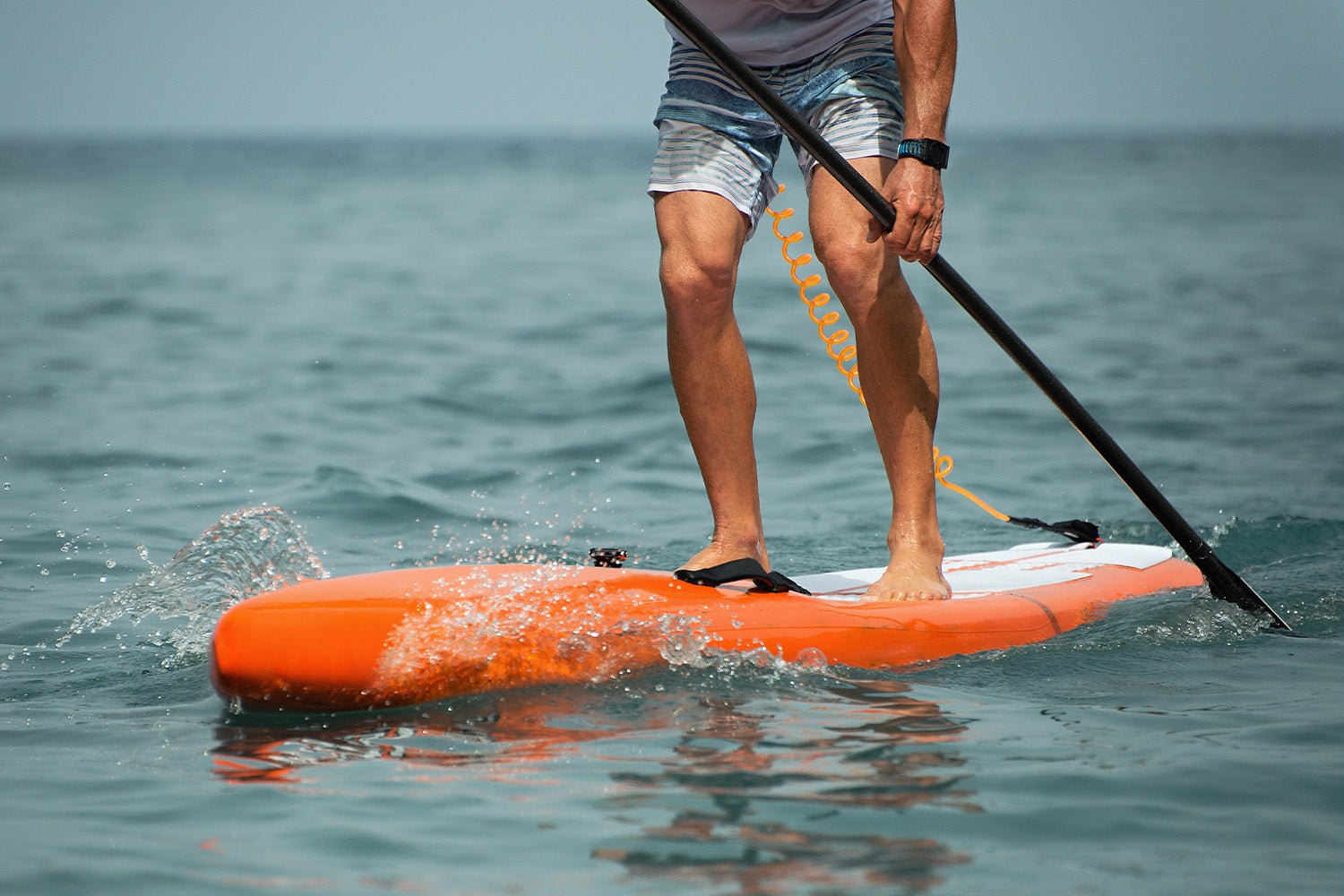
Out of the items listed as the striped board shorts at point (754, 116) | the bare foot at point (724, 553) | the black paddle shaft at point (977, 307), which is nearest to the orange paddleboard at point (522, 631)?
the bare foot at point (724, 553)

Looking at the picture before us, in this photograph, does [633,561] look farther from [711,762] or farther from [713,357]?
[711,762]

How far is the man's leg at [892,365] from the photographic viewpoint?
294cm

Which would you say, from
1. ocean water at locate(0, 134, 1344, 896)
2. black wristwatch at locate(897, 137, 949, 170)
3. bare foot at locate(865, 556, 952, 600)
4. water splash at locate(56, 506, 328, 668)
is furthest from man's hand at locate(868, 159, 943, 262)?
water splash at locate(56, 506, 328, 668)

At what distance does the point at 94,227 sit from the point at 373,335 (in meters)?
11.7

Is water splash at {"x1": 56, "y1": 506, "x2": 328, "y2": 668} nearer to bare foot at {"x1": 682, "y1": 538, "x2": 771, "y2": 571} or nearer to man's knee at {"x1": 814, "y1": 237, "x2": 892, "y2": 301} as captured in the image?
bare foot at {"x1": 682, "y1": 538, "x2": 771, "y2": 571}

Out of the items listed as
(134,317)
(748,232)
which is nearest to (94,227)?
(134,317)

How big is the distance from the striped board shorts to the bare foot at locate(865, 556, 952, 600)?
911mm

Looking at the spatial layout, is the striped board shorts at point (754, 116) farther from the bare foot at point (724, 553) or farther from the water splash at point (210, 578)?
the water splash at point (210, 578)

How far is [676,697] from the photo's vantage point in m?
2.59

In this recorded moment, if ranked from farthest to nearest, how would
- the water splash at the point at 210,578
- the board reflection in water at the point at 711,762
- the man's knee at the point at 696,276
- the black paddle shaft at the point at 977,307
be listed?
the water splash at the point at 210,578 < the man's knee at the point at 696,276 < the black paddle shaft at the point at 977,307 < the board reflection in water at the point at 711,762

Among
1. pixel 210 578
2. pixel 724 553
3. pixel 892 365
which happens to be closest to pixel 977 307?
pixel 892 365

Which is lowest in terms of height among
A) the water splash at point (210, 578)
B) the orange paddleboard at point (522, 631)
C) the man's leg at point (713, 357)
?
the water splash at point (210, 578)

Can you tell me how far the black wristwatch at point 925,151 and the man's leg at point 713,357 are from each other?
1.37 ft

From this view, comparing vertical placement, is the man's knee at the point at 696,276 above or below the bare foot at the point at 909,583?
above
